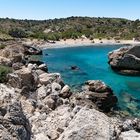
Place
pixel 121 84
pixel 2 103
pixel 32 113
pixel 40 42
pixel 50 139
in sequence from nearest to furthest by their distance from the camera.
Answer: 1. pixel 2 103
2. pixel 50 139
3. pixel 32 113
4. pixel 121 84
5. pixel 40 42

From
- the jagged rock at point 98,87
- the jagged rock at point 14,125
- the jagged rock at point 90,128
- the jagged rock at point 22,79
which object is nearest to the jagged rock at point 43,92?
the jagged rock at point 22,79

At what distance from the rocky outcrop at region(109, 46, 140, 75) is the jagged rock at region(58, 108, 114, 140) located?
5730 centimetres

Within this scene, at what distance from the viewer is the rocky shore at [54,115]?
11727 mm

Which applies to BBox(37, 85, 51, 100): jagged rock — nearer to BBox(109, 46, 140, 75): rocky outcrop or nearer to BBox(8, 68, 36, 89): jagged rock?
BBox(8, 68, 36, 89): jagged rock

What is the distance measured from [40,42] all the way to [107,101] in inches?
4832

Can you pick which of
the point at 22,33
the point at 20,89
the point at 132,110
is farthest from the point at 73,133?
the point at 22,33

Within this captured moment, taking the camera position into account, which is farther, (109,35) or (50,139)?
(109,35)

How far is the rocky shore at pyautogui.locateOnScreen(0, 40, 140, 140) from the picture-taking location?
38.5 feet

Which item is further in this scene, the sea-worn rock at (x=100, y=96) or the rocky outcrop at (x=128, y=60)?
the rocky outcrop at (x=128, y=60)

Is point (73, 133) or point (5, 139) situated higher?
point (5, 139)

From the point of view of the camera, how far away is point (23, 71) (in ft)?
135

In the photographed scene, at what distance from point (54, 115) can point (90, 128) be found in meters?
11.3

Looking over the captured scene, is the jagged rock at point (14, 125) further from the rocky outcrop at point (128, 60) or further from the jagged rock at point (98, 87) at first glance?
the rocky outcrop at point (128, 60)

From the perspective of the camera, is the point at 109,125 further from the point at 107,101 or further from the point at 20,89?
the point at 107,101
